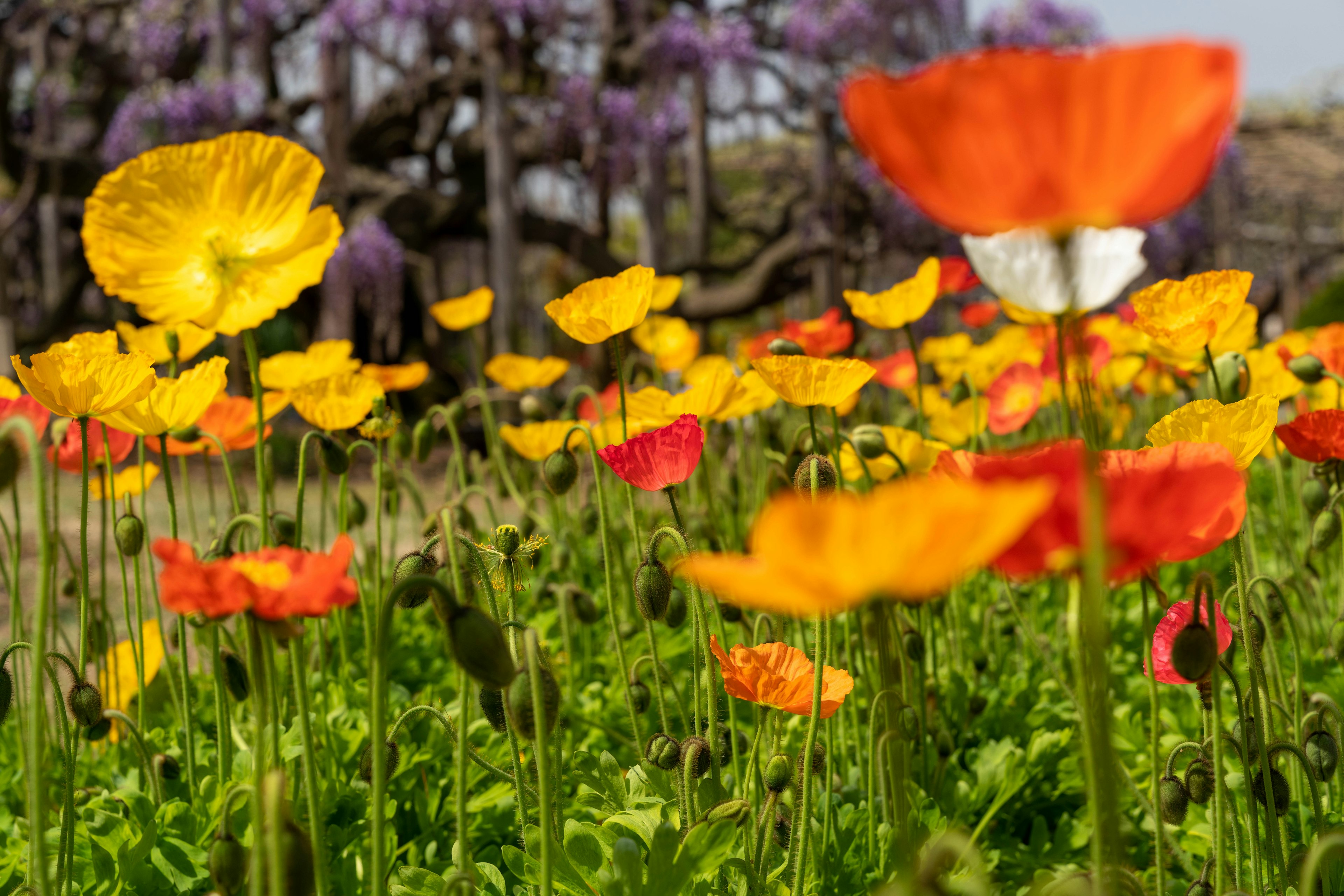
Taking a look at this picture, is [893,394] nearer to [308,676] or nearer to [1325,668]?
[1325,668]

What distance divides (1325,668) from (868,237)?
27.7 ft

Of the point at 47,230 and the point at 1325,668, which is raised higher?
the point at 47,230

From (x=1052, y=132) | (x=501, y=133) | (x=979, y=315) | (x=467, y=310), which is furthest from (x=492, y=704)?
(x=501, y=133)

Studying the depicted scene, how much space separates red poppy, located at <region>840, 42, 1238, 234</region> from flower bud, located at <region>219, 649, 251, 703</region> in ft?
3.00

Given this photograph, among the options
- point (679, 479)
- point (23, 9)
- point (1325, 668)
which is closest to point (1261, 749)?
point (679, 479)

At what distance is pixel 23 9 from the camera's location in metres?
10.2

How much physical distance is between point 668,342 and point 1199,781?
5.93 feet

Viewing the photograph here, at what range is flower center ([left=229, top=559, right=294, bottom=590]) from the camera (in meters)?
0.75

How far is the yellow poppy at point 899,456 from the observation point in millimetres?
1699

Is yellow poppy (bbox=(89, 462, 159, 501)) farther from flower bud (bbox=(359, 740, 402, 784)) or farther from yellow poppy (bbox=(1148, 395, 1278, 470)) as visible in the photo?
yellow poppy (bbox=(1148, 395, 1278, 470))

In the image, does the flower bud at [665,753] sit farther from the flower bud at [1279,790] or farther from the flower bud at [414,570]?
the flower bud at [1279,790]

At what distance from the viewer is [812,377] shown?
3.84ft

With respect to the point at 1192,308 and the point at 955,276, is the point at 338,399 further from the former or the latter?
the point at 955,276

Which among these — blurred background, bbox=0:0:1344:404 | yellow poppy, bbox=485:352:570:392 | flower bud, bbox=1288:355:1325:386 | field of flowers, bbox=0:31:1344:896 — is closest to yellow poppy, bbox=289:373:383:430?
field of flowers, bbox=0:31:1344:896
